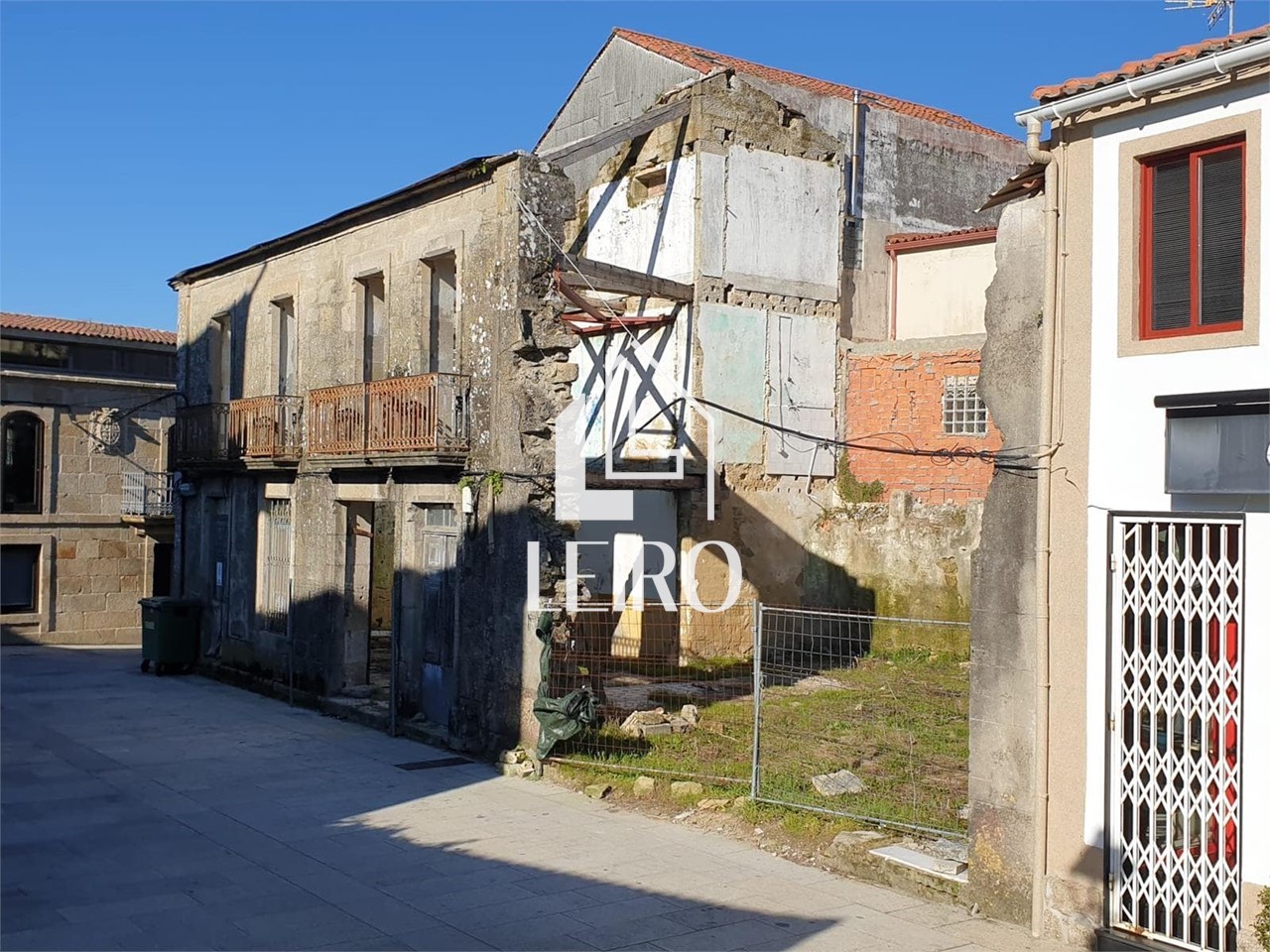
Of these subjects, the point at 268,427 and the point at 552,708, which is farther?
the point at 268,427

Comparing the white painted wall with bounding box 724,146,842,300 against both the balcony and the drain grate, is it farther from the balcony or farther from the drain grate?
the drain grate

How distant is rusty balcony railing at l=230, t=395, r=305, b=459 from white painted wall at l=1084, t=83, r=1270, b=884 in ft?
40.8

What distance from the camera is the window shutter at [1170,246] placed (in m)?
7.18

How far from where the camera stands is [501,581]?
1300cm

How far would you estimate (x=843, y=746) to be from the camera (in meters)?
12.5

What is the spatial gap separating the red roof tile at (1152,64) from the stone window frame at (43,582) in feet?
74.5

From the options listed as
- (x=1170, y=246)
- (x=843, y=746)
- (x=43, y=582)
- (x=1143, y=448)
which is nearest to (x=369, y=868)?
(x=843, y=746)

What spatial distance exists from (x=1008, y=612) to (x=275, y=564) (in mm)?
13230

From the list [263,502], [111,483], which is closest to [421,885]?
[263,502]

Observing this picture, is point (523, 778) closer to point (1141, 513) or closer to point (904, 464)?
point (1141, 513)

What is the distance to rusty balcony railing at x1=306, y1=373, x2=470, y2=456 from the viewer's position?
45.3 feet

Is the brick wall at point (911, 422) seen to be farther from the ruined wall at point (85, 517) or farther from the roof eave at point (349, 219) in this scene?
the ruined wall at point (85, 517)

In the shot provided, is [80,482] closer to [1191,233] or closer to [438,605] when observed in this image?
[438,605]

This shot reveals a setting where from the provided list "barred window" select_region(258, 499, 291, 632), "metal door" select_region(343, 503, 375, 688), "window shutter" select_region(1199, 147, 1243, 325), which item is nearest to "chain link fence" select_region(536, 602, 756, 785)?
"metal door" select_region(343, 503, 375, 688)
